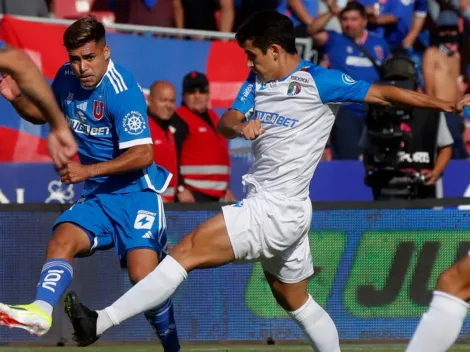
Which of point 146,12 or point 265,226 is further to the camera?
point 146,12

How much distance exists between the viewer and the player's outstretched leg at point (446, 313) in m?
5.81

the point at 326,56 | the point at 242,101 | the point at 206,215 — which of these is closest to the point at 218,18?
the point at 326,56

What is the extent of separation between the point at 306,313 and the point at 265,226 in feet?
2.36

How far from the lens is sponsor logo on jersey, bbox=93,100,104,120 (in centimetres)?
742

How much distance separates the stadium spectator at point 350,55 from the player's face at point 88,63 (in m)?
5.06

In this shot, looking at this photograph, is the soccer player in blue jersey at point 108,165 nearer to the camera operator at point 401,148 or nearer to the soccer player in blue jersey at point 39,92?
the soccer player in blue jersey at point 39,92

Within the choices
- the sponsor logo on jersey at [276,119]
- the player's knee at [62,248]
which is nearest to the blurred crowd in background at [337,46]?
the player's knee at [62,248]

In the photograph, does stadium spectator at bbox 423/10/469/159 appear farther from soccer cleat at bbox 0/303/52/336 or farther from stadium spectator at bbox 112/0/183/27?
soccer cleat at bbox 0/303/52/336

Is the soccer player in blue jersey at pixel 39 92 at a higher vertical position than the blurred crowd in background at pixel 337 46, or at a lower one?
higher

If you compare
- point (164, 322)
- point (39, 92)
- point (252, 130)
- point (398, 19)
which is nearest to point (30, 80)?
point (39, 92)

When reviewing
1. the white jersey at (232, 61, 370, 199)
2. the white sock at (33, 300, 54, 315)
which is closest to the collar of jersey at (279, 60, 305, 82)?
the white jersey at (232, 61, 370, 199)

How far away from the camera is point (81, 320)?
648 centimetres

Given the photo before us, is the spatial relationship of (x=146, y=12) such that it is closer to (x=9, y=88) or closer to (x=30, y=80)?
(x=9, y=88)

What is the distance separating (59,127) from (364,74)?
6.67 m
